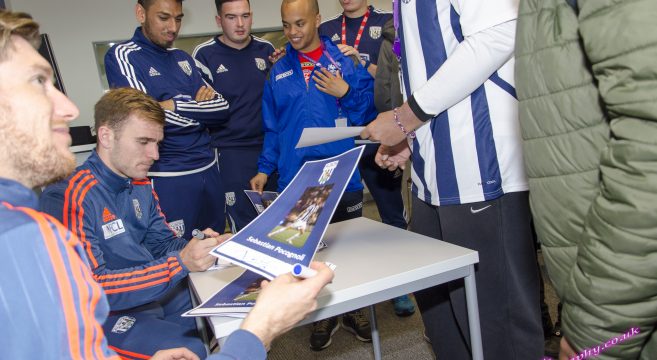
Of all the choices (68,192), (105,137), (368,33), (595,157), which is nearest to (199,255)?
(68,192)

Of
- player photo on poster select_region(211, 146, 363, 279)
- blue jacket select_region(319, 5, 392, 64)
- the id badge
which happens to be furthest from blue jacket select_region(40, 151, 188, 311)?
blue jacket select_region(319, 5, 392, 64)

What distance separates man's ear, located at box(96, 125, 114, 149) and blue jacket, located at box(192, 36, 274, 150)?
1023mm

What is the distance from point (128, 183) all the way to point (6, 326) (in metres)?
1.23

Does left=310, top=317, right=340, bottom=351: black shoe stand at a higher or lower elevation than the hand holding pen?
lower

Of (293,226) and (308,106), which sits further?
(308,106)

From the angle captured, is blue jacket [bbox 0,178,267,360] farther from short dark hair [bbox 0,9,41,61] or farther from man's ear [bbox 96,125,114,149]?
man's ear [bbox 96,125,114,149]

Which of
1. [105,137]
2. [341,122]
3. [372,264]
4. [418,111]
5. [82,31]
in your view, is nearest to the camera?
[372,264]

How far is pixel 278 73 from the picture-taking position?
8.21 ft

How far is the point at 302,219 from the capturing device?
108cm

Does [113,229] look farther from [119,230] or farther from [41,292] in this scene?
[41,292]

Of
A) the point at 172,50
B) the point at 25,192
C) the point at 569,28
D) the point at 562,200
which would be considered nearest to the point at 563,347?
the point at 562,200

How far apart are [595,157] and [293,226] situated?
0.61 metres

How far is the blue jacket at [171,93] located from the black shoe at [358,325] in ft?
3.82

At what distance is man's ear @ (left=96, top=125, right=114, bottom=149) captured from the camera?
1.73m
